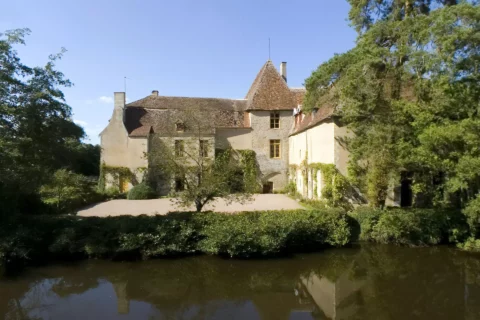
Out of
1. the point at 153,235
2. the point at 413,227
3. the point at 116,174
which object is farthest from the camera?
the point at 116,174

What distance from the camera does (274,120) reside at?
26.2 metres

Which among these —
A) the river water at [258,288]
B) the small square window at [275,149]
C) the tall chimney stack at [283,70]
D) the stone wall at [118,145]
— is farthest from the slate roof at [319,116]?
the stone wall at [118,145]

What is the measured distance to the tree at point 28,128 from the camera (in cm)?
1062

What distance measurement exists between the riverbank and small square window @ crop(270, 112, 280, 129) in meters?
14.1

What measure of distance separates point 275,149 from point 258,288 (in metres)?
17.8

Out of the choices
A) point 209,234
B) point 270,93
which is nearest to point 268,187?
point 270,93

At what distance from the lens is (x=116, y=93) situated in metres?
24.4

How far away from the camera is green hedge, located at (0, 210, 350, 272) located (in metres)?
11.2

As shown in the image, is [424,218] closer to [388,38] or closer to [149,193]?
[388,38]

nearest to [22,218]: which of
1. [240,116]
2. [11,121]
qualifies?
[11,121]

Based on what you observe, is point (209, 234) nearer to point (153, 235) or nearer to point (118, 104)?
point (153, 235)

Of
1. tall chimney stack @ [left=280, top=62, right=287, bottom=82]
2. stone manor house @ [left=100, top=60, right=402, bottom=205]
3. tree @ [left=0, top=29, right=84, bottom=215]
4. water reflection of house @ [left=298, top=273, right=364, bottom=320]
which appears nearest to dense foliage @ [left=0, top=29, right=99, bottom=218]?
tree @ [left=0, top=29, right=84, bottom=215]

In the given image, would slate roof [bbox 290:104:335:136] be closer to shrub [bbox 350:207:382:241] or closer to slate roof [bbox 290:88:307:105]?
slate roof [bbox 290:88:307:105]

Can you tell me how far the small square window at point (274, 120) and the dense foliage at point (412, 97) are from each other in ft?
35.2
